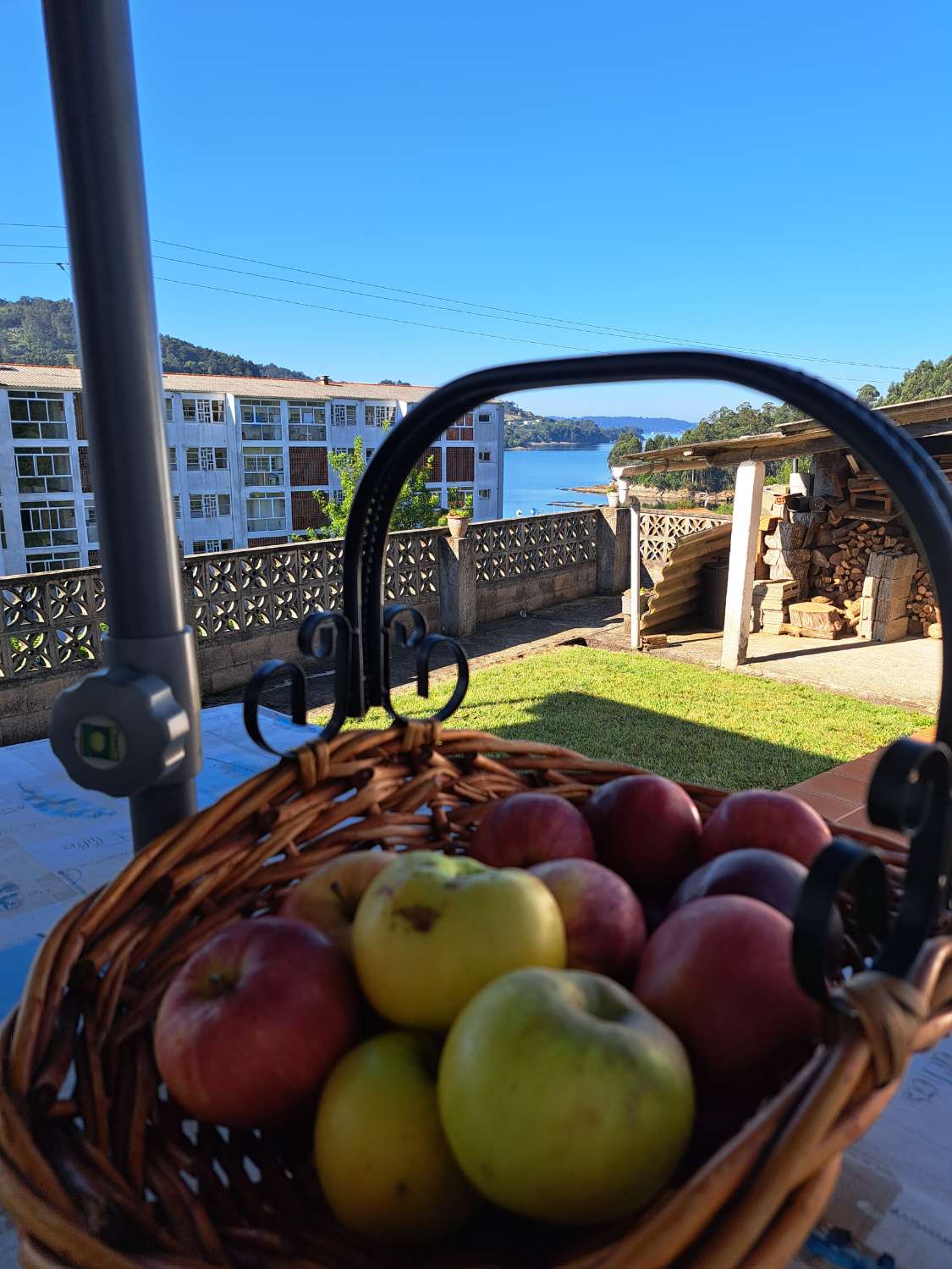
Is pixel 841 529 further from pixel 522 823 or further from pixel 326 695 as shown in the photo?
pixel 522 823

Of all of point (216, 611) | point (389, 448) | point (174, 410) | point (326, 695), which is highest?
point (174, 410)

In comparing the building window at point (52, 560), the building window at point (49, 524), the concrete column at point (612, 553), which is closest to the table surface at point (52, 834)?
the concrete column at point (612, 553)

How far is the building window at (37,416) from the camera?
48.7 m

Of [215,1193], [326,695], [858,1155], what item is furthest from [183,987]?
[326,695]

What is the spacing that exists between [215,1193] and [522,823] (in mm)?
467

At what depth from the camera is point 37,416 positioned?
50250 millimetres

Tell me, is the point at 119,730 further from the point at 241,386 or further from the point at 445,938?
the point at 241,386

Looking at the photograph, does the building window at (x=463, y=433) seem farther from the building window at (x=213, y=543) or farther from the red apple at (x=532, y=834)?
the red apple at (x=532, y=834)

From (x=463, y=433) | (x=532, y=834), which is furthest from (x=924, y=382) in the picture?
(x=532, y=834)

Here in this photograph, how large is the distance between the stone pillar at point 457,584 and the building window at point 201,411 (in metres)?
53.0

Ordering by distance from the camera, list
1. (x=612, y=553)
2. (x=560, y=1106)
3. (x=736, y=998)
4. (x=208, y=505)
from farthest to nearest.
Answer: (x=208, y=505), (x=612, y=553), (x=736, y=998), (x=560, y=1106)

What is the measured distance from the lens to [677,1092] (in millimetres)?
576

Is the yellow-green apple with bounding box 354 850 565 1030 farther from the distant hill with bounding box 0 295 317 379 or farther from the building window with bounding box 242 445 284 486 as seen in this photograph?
the distant hill with bounding box 0 295 317 379

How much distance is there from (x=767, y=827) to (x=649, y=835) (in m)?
0.14
